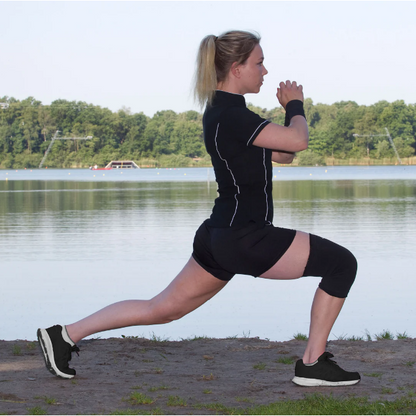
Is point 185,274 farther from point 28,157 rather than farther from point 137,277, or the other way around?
point 28,157

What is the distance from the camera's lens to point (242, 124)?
3.52m

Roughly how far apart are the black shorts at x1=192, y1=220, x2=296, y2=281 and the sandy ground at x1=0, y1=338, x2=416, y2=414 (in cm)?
69

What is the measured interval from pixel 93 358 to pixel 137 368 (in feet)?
1.36

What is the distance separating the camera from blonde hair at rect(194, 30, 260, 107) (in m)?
3.66

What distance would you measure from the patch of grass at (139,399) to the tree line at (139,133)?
12297 cm

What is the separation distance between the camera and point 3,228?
15.6m

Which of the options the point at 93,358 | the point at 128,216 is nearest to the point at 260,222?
the point at 93,358

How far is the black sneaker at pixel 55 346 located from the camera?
4.07 meters

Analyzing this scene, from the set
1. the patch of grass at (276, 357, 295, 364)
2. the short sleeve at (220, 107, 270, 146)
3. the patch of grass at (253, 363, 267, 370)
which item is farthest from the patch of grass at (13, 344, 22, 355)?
the short sleeve at (220, 107, 270, 146)

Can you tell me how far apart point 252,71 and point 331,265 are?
1.07 meters

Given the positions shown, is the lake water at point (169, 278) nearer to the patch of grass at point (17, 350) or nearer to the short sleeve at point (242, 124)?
the patch of grass at point (17, 350)

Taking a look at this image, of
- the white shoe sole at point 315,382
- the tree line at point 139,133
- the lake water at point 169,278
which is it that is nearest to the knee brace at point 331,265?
the white shoe sole at point 315,382

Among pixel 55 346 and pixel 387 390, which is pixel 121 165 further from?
pixel 387 390

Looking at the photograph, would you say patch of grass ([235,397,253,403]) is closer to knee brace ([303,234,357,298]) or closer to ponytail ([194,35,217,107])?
knee brace ([303,234,357,298])
